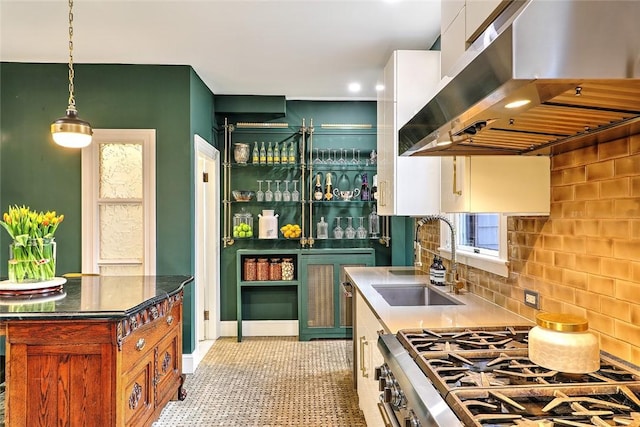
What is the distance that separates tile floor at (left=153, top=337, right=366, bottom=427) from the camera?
2848mm

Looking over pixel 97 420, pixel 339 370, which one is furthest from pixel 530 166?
pixel 339 370

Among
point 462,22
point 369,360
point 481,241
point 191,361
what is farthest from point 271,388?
point 462,22

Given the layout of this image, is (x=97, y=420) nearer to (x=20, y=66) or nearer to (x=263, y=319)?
(x=263, y=319)

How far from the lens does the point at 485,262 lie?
2.29 meters

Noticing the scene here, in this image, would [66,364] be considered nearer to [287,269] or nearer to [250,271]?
[250,271]

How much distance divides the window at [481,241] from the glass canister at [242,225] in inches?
92.8

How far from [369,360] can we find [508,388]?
4.42ft

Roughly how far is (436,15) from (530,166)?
1.51 m

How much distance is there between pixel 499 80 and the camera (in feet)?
2.56

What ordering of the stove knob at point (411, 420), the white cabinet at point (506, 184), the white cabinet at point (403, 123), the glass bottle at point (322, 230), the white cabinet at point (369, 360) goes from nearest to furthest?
the stove knob at point (411, 420)
the white cabinet at point (506, 184)
the white cabinet at point (369, 360)
the white cabinet at point (403, 123)
the glass bottle at point (322, 230)

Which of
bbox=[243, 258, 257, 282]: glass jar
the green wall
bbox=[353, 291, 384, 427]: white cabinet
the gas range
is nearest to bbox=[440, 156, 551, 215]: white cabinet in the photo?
the gas range

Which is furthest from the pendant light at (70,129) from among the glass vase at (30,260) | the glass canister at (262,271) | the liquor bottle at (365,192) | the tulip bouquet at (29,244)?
the liquor bottle at (365,192)

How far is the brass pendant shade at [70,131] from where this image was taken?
261 centimetres

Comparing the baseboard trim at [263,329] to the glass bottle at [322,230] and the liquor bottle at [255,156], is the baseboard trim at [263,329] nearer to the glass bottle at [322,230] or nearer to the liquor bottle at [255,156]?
the glass bottle at [322,230]
